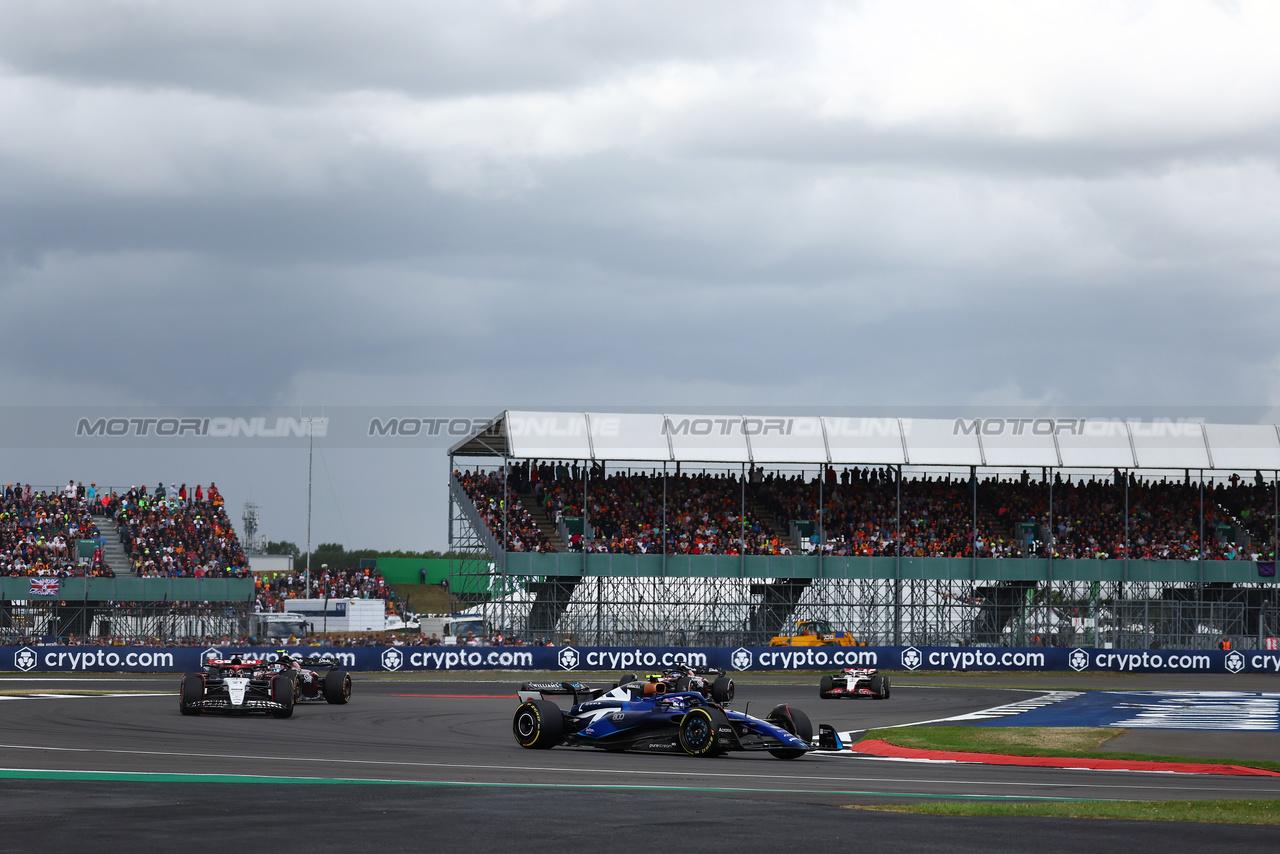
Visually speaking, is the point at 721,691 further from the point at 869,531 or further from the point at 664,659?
the point at 869,531

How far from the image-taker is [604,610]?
5341 centimetres

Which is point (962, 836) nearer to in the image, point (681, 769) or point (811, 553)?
point (681, 769)

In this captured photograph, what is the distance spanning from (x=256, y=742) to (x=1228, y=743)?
15131 millimetres

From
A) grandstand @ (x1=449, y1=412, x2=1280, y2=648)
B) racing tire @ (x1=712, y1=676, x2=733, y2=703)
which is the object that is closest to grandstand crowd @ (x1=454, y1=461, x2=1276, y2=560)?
grandstand @ (x1=449, y1=412, x2=1280, y2=648)

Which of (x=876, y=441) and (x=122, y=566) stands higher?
(x=876, y=441)

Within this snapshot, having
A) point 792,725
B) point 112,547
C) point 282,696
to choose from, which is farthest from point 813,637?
point 792,725

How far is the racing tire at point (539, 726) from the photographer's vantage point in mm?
19094

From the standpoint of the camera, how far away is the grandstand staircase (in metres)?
54.0

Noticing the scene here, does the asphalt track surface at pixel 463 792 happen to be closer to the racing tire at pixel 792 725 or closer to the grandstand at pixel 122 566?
the racing tire at pixel 792 725

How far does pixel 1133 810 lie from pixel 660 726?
7522 mm

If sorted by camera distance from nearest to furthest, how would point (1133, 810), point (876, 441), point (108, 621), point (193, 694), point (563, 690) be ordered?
point (1133, 810)
point (563, 690)
point (193, 694)
point (108, 621)
point (876, 441)

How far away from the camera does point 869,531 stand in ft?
180

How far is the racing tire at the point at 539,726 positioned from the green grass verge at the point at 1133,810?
7159 mm

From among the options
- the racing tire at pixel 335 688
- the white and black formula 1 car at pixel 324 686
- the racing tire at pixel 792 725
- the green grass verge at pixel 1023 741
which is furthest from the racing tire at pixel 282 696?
the green grass verge at pixel 1023 741
